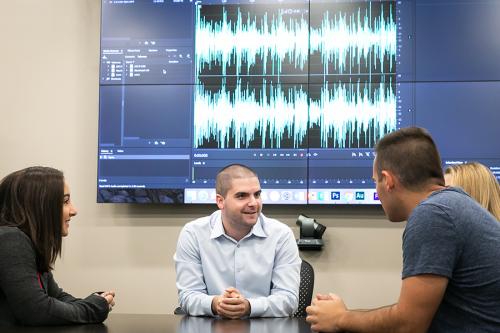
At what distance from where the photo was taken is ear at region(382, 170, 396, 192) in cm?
174

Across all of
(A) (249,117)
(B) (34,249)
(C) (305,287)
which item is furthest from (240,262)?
(A) (249,117)

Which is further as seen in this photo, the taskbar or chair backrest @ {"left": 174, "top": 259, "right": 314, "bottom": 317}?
the taskbar

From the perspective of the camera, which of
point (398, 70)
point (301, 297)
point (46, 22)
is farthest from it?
point (46, 22)

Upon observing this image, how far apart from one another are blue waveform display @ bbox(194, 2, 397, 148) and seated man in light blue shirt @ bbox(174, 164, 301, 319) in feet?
3.08

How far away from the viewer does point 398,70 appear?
3588mm

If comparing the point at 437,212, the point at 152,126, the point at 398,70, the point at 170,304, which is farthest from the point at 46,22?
the point at 437,212

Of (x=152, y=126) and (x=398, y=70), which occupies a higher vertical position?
(x=398, y=70)

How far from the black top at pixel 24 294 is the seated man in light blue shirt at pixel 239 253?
660 millimetres

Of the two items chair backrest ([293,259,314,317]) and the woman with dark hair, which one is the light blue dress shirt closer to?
chair backrest ([293,259,314,317])

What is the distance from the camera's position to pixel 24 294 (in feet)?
6.35

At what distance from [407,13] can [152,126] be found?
174 centimetres

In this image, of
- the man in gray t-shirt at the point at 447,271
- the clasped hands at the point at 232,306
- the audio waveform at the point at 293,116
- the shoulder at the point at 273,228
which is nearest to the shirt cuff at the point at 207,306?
the clasped hands at the point at 232,306

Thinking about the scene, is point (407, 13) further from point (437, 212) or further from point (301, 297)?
point (437, 212)

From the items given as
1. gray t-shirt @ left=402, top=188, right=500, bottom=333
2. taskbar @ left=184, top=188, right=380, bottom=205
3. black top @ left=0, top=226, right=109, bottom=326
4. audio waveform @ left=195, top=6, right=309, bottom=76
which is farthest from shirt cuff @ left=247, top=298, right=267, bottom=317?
audio waveform @ left=195, top=6, right=309, bottom=76
